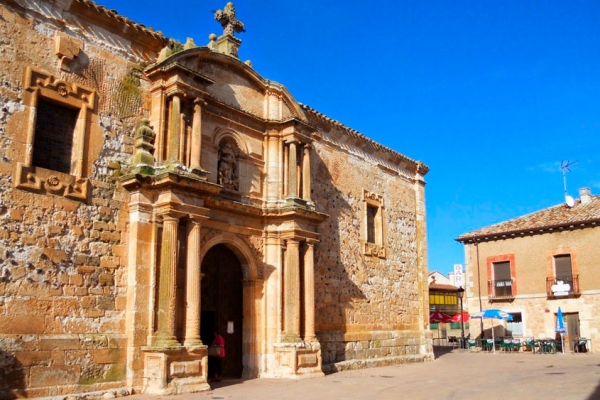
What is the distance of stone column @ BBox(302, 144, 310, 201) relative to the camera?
14555mm

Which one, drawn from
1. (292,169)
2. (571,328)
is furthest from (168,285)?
(571,328)

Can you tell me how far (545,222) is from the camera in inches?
1041

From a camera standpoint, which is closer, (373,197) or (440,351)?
(373,197)

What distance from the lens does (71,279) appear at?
9.97 metres

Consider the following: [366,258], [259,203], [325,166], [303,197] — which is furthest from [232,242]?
[366,258]

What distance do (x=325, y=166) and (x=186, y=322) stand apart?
Result: 7020mm

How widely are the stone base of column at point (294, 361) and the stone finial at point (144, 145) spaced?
5058mm

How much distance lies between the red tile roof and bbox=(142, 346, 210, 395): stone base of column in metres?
19.3

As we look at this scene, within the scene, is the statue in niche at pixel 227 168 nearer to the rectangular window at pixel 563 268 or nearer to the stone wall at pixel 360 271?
the stone wall at pixel 360 271

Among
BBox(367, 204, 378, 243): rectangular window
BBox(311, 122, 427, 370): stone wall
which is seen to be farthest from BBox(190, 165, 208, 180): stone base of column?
BBox(367, 204, 378, 243): rectangular window

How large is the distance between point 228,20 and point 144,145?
15.3 feet

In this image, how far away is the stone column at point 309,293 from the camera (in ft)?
45.2

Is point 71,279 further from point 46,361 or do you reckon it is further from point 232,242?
point 232,242

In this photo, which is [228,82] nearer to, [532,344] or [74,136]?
[74,136]
